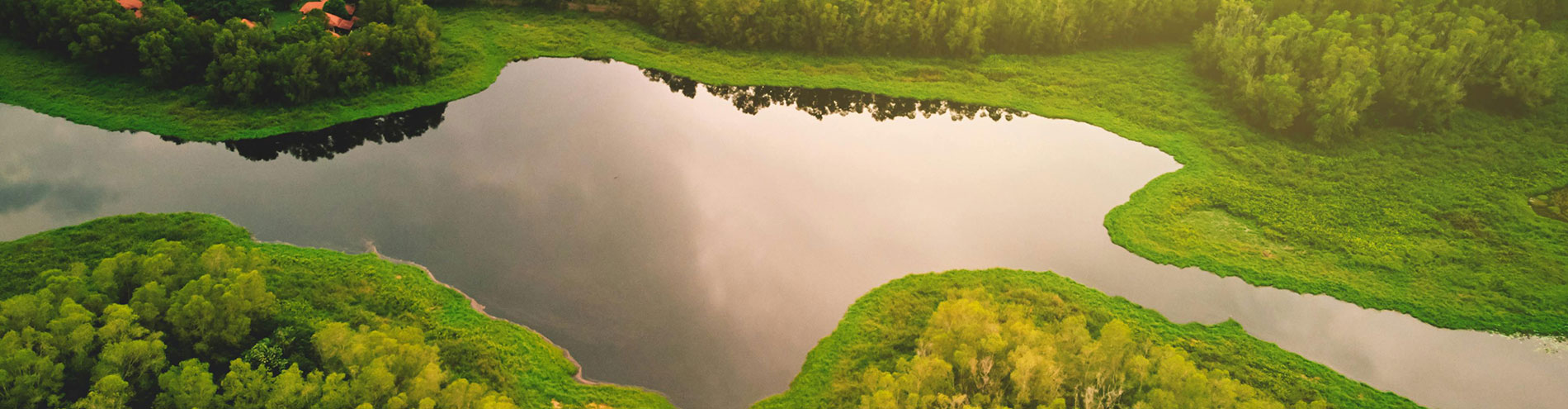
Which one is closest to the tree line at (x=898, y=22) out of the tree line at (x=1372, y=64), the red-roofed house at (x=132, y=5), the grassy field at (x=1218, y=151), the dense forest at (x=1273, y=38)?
the dense forest at (x=1273, y=38)

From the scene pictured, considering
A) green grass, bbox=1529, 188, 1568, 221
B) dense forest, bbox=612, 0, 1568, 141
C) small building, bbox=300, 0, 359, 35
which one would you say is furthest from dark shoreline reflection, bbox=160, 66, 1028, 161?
green grass, bbox=1529, 188, 1568, 221

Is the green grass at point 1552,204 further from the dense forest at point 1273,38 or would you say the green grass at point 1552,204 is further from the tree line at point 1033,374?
the tree line at point 1033,374

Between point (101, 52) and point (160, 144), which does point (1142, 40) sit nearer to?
point (160, 144)

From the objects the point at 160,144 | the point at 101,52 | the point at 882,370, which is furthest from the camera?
the point at 101,52

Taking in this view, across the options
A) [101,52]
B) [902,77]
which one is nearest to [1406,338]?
[902,77]

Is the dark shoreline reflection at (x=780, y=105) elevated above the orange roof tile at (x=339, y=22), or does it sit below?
below

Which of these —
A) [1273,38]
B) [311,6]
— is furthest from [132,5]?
[1273,38]
